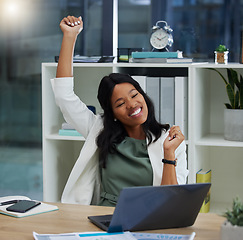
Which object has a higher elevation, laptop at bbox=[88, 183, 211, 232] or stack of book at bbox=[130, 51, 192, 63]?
stack of book at bbox=[130, 51, 192, 63]

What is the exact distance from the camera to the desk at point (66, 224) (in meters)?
1.60

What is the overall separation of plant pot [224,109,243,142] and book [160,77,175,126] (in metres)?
0.31

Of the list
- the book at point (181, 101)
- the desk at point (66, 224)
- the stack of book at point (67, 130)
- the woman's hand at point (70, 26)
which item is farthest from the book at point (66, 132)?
the desk at point (66, 224)

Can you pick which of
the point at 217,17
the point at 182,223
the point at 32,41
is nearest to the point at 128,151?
the point at 182,223

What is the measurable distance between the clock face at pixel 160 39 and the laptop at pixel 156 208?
5.19 ft

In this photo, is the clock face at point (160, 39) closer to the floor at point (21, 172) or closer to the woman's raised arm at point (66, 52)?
the woman's raised arm at point (66, 52)

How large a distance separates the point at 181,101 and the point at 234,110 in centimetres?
30

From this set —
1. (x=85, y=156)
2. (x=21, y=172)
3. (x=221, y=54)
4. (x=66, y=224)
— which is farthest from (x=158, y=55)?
(x=21, y=172)

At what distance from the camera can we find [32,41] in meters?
3.81

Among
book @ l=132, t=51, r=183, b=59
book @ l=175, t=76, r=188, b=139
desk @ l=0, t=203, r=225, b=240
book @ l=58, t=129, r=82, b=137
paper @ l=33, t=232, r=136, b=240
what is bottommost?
desk @ l=0, t=203, r=225, b=240

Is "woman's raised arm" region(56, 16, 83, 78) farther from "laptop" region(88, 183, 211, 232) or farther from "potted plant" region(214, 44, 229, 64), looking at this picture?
"potted plant" region(214, 44, 229, 64)

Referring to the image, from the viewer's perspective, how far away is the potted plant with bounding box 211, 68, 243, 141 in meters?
2.85

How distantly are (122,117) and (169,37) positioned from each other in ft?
3.10

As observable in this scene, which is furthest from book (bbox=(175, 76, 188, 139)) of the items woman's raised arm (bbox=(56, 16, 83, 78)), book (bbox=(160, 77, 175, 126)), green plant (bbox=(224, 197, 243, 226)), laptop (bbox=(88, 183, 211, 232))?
green plant (bbox=(224, 197, 243, 226))
